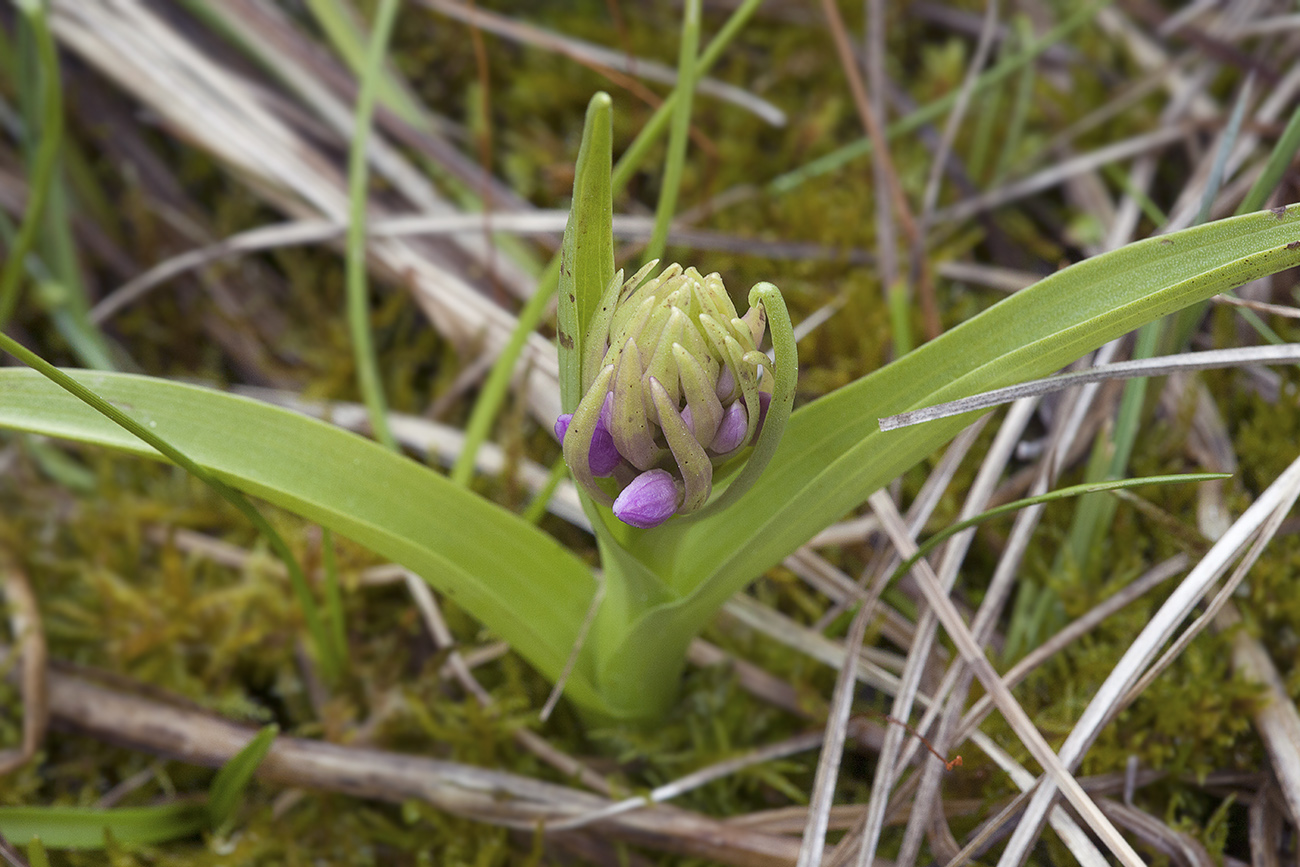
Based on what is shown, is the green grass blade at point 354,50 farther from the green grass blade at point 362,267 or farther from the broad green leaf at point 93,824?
the broad green leaf at point 93,824

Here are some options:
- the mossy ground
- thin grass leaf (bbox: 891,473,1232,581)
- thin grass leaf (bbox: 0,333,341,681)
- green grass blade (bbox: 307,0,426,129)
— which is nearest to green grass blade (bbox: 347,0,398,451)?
the mossy ground

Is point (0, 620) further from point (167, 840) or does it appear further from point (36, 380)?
point (36, 380)

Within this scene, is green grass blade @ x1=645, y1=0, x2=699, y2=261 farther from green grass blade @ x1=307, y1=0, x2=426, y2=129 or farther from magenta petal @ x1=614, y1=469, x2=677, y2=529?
green grass blade @ x1=307, y1=0, x2=426, y2=129

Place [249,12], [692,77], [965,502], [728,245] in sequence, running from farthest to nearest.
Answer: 1. [249,12]
2. [728,245]
3. [965,502]
4. [692,77]

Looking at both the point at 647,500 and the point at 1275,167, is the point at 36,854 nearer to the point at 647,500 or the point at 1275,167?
the point at 647,500

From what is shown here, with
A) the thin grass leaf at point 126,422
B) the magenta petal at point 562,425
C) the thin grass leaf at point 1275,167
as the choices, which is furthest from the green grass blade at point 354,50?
the thin grass leaf at point 1275,167

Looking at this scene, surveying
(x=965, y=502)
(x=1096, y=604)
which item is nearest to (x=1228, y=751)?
(x=1096, y=604)
